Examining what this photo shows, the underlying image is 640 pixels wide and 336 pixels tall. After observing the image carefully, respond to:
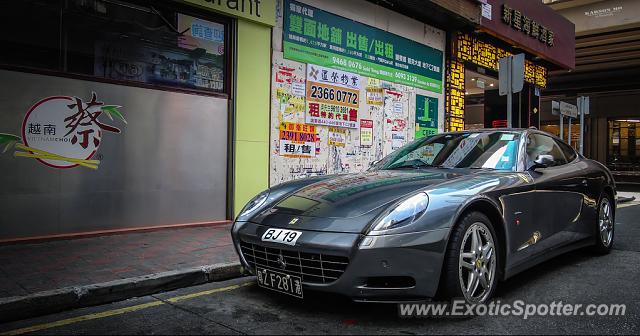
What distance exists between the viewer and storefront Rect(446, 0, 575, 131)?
1179 cm

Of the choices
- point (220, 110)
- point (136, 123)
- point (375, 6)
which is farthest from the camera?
point (375, 6)

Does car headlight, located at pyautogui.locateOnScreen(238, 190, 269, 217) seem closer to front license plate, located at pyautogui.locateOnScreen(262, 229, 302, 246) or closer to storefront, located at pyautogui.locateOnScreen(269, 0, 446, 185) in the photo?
front license plate, located at pyautogui.locateOnScreen(262, 229, 302, 246)

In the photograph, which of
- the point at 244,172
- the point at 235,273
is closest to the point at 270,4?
the point at 244,172

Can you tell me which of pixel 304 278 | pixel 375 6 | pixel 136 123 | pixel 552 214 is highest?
pixel 375 6

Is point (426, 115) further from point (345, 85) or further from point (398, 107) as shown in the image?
point (345, 85)

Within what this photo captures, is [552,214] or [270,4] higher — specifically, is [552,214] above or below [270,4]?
below

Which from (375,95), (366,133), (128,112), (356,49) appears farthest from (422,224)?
(375,95)

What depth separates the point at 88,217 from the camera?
224 inches

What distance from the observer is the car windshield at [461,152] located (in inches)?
156

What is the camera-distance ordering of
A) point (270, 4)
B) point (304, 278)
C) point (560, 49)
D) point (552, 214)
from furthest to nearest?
point (560, 49)
point (270, 4)
point (552, 214)
point (304, 278)

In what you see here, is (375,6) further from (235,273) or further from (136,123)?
(235,273)

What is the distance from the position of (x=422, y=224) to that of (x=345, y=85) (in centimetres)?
636

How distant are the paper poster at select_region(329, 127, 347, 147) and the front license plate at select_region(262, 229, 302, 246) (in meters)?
5.68

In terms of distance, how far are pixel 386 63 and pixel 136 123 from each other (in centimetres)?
552
